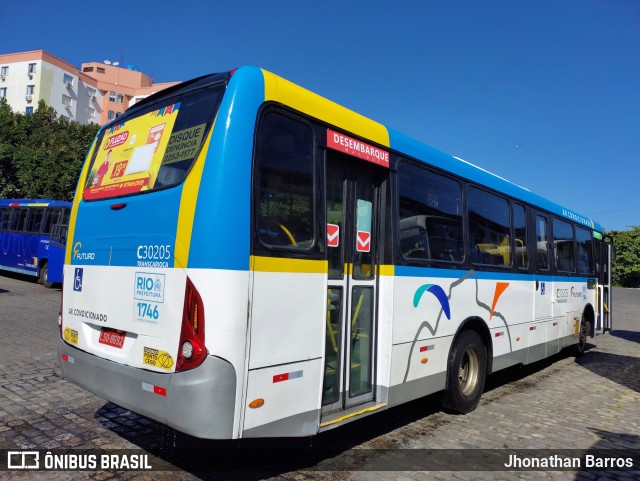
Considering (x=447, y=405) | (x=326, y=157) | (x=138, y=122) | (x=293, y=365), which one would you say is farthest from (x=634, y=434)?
A: (x=138, y=122)

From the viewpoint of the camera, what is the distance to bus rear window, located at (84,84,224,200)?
3.59 metres

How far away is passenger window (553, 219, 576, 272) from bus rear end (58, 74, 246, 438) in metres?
7.40

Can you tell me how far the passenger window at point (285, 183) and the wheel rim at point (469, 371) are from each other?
10.8ft

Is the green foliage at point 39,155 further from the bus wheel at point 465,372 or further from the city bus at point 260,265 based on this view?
the bus wheel at point 465,372

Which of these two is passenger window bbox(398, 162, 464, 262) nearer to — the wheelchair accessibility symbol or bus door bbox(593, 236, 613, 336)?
the wheelchair accessibility symbol

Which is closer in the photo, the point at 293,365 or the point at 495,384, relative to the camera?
the point at 293,365

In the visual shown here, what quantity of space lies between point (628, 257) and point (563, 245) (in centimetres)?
3859

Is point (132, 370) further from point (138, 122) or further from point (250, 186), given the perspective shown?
point (138, 122)

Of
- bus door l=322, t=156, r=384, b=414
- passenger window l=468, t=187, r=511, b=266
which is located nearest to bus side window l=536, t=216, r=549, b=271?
passenger window l=468, t=187, r=511, b=266

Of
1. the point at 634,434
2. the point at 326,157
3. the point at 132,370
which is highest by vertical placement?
the point at 326,157

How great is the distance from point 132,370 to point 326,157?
2.24 metres

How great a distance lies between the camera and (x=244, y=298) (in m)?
3.23

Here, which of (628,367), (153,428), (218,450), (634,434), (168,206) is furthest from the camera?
(628,367)

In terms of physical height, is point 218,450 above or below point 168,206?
below
